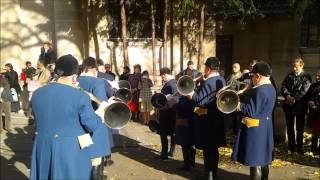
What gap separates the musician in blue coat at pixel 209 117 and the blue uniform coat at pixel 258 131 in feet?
1.98

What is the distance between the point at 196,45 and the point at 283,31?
487cm

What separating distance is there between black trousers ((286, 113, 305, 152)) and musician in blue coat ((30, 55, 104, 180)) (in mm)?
5124

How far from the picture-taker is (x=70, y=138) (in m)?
4.71

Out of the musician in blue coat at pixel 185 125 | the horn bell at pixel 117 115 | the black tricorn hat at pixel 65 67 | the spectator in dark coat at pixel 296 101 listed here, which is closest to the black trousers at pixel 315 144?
the spectator in dark coat at pixel 296 101

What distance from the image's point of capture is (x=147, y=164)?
824cm

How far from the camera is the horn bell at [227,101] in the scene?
6.30 m

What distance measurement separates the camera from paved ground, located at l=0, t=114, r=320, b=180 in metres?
7.54

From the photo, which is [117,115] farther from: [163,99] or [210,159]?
[163,99]

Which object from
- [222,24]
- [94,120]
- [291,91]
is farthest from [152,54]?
[94,120]

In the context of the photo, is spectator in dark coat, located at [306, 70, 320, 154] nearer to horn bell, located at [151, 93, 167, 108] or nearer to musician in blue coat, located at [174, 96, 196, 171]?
musician in blue coat, located at [174, 96, 196, 171]

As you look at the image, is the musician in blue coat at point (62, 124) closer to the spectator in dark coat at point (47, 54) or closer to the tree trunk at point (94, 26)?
the spectator in dark coat at point (47, 54)

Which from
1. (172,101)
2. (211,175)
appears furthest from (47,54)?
(211,175)

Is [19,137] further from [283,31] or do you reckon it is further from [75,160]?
[283,31]

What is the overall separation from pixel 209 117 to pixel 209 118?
0.02 m
